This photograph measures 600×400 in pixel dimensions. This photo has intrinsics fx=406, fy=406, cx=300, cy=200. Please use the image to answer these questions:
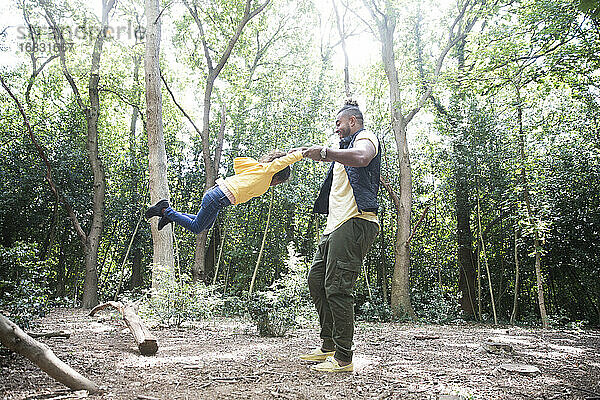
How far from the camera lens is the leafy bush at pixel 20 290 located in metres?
3.16

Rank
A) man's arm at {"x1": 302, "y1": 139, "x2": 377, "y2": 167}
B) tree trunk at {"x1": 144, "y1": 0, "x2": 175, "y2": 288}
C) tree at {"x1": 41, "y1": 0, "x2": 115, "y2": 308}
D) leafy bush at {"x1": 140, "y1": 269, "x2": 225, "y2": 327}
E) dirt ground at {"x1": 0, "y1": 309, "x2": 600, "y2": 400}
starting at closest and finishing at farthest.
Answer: dirt ground at {"x1": 0, "y1": 309, "x2": 600, "y2": 400}
man's arm at {"x1": 302, "y1": 139, "x2": 377, "y2": 167}
leafy bush at {"x1": 140, "y1": 269, "x2": 225, "y2": 327}
tree trunk at {"x1": 144, "y1": 0, "x2": 175, "y2": 288}
tree at {"x1": 41, "y1": 0, "x2": 115, "y2": 308}

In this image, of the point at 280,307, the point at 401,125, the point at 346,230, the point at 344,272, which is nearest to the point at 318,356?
the point at 344,272

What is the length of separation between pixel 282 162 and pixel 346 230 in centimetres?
81

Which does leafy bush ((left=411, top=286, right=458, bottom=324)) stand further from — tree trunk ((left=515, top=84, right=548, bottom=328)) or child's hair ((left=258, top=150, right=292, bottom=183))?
child's hair ((left=258, top=150, right=292, bottom=183))

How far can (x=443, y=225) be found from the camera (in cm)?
1020

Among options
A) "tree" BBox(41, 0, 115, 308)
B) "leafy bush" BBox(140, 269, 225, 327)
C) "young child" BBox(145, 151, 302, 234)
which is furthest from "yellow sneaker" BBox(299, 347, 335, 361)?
"tree" BBox(41, 0, 115, 308)

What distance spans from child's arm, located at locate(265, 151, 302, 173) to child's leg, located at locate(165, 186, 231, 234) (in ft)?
1.52

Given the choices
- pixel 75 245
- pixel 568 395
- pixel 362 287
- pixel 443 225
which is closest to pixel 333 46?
pixel 443 225

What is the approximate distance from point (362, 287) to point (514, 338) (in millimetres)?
4638

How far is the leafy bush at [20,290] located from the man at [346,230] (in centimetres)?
234

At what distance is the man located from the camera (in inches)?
111

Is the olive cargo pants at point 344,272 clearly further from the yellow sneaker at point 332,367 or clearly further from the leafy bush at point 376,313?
the leafy bush at point 376,313

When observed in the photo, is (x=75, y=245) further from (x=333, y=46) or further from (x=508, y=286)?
(x=508, y=286)

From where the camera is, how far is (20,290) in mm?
3330
